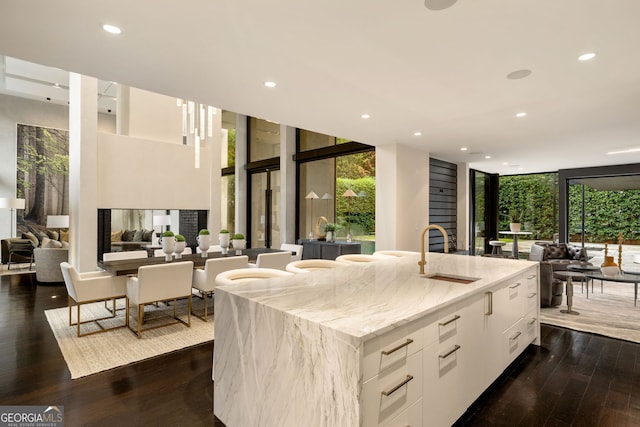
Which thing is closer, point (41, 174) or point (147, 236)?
point (147, 236)

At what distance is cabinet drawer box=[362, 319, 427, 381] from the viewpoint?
134 cm

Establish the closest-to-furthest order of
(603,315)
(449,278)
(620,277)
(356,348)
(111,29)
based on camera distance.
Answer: (356,348), (111,29), (449,278), (620,277), (603,315)

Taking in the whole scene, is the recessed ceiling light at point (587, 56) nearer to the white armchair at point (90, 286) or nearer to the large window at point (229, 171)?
the white armchair at point (90, 286)

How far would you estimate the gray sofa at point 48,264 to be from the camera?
20.1ft

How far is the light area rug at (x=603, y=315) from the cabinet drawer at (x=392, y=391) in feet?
11.3

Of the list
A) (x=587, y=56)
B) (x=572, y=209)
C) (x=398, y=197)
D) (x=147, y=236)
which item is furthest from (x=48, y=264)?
(x=572, y=209)

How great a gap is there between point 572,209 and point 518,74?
7.55 m

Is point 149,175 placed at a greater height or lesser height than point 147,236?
greater

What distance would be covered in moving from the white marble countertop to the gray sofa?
5868 mm

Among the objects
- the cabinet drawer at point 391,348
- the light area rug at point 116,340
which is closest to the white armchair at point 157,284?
the light area rug at point 116,340

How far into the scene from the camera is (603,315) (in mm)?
4457

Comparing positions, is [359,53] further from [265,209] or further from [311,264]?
[265,209]

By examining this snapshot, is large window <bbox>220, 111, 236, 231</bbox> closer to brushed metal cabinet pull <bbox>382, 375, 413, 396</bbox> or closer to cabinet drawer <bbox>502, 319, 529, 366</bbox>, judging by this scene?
cabinet drawer <bbox>502, 319, 529, 366</bbox>

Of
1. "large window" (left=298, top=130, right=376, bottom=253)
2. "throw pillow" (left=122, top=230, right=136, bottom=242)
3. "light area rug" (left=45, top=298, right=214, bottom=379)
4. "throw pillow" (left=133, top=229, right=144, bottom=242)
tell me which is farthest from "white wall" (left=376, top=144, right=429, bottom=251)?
"throw pillow" (left=122, top=230, right=136, bottom=242)
